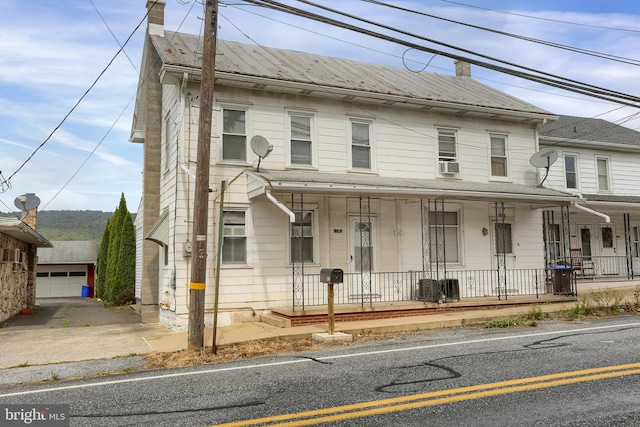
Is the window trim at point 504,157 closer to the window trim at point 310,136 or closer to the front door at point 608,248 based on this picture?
the window trim at point 310,136

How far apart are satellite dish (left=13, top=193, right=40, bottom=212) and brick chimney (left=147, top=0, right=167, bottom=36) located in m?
6.33

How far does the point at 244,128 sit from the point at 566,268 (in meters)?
9.77

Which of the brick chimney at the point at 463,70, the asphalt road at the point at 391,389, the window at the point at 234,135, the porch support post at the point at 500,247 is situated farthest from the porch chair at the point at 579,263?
the window at the point at 234,135

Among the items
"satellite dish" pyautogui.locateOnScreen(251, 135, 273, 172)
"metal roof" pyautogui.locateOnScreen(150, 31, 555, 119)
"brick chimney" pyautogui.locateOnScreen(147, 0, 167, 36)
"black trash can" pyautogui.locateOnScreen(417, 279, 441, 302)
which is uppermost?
"brick chimney" pyautogui.locateOnScreen(147, 0, 167, 36)

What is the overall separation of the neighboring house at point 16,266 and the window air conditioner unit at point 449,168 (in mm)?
11764

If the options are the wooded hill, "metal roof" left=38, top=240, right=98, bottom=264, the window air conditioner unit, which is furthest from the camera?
the wooded hill

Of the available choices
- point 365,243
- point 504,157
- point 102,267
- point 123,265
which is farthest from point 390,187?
point 102,267

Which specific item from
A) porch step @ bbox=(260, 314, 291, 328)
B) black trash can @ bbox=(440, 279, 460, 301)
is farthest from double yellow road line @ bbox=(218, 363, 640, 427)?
black trash can @ bbox=(440, 279, 460, 301)

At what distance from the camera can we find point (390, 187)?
12977 mm

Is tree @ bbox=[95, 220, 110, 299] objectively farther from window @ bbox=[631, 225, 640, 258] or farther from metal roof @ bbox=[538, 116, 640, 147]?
window @ bbox=[631, 225, 640, 258]

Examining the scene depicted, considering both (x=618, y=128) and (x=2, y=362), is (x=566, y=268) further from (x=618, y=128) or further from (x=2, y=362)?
(x=2, y=362)

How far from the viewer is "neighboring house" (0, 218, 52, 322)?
606 inches

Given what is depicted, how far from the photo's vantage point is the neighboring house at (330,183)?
12.9 metres

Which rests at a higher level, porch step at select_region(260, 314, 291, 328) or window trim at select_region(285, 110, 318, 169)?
window trim at select_region(285, 110, 318, 169)
